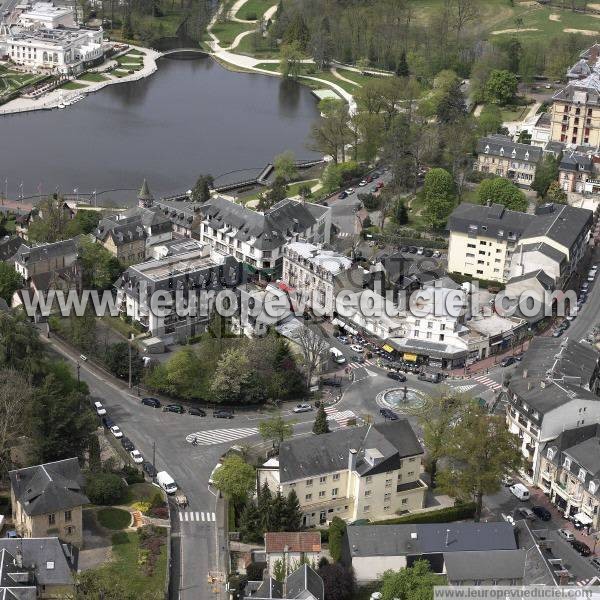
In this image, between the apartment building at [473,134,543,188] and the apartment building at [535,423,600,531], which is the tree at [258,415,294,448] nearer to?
the apartment building at [535,423,600,531]

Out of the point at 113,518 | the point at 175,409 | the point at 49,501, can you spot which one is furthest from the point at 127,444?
the point at 49,501

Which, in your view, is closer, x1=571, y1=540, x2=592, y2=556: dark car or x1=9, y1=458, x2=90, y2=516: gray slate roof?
x1=9, y1=458, x2=90, y2=516: gray slate roof

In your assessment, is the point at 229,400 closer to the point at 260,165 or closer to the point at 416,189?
the point at 416,189

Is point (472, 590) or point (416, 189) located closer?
point (472, 590)

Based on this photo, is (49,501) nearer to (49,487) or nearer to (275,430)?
(49,487)

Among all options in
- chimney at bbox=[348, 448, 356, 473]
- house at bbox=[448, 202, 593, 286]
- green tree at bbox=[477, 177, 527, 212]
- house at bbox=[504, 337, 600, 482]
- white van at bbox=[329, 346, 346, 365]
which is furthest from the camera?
green tree at bbox=[477, 177, 527, 212]

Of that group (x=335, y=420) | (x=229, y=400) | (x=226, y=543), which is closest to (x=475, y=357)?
(x=335, y=420)

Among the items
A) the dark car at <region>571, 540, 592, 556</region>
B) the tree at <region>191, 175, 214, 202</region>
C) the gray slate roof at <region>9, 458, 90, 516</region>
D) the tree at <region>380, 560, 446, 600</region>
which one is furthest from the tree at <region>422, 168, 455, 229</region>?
the tree at <region>380, 560, 446, 600</region>
